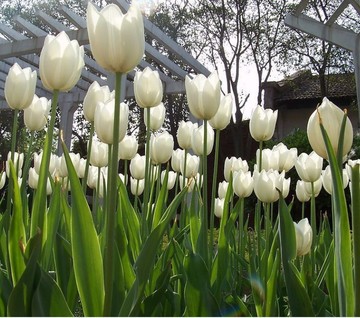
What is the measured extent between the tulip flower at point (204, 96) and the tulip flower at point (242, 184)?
0.73 m

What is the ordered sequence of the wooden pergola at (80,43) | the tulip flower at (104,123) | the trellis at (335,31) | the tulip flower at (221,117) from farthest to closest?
the wooden pergola at (80,43), the trellis at (335,31), the tulip flower at (221,117), the tulip flower at (104,123)

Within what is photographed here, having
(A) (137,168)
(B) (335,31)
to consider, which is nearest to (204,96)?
(A) (137,168)

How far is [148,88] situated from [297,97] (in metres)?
17.3

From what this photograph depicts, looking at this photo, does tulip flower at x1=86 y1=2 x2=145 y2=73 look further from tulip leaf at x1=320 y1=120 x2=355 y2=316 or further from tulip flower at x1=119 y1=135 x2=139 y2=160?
tulip flower at x1=119 y1=135 x2=139 y2=160

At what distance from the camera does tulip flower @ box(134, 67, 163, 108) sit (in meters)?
1.45

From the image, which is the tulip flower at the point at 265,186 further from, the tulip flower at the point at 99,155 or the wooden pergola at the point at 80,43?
the wooden pergola at the point at 80,43

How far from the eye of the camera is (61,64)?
109 centimetres

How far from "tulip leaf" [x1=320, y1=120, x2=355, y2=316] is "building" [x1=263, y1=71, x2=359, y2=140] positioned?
670 inches

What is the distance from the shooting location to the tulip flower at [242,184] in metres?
2.07

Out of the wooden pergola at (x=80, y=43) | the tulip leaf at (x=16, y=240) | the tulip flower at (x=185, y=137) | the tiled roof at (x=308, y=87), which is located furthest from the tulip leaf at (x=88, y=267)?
the tiled roof at (x=308, y=87)

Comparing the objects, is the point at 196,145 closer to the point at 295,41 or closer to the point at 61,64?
the point at 61,64

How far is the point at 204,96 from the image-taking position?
1399 mm

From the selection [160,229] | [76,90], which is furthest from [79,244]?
[76,90]

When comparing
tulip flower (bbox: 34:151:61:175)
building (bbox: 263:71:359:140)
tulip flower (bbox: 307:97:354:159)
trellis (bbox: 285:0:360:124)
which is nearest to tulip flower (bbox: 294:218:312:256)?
tulip flower (bbox: 307:97:354:159)
